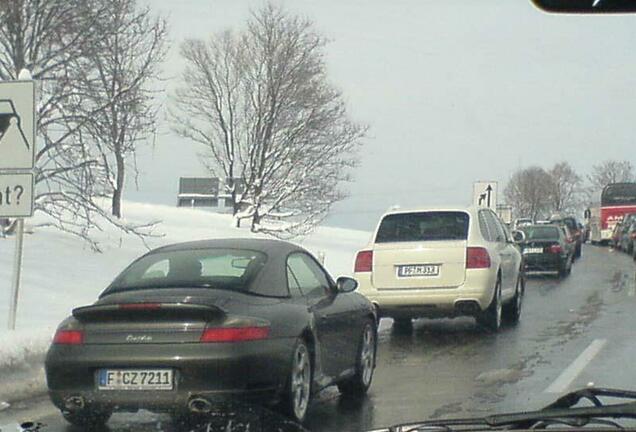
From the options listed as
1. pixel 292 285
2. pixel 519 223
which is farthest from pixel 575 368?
pixel 519 223

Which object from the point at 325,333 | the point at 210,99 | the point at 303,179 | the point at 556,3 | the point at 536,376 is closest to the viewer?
the point at 556,3

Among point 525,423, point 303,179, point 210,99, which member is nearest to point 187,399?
point 525,423

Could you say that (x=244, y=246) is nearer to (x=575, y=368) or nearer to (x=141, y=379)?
(x=141, y=379)

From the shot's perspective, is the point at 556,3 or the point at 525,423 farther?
the point at 556,3

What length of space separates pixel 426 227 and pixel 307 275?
243 inches

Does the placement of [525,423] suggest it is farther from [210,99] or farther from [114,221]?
[210,99]

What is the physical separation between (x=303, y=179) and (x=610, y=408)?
37.0 meters

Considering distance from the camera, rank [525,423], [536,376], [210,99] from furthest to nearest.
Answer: [210,99], [536,376], [525,423]

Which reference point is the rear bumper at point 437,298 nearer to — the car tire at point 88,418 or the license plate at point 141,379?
the car tire at point 88,418

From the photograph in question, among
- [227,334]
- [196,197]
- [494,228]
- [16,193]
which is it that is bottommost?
[196,197]

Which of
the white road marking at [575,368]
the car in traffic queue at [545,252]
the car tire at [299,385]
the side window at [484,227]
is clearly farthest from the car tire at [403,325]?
the car in traffic queue at [545,252]

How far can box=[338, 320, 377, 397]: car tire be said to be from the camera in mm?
9578

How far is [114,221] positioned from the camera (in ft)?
79.5

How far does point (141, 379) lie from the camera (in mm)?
7383
